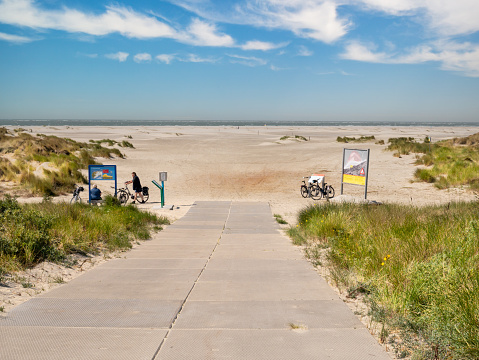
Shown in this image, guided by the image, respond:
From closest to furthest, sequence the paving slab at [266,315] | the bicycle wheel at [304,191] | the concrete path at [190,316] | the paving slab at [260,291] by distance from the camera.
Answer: the concrete path at [190,316] < the paving slab at [266,315] < the paving slab at [260,291] < the bicycle wheel at [304,191]

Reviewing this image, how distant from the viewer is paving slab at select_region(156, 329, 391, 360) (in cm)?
374

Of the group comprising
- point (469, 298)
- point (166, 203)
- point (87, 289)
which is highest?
point (469, 298)

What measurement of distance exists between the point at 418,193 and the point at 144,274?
1789 cm

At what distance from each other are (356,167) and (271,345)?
14595 millimetres

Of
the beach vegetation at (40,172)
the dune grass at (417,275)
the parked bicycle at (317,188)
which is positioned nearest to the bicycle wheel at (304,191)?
the parked bicycle at (317,188)

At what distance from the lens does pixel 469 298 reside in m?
4.23

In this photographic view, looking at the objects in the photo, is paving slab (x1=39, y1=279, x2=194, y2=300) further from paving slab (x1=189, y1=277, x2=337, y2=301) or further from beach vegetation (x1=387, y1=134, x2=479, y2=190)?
beach vegetation (x1=387, y1=134, x2=479, y2=190)

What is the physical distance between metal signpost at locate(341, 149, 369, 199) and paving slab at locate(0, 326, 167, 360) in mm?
14324

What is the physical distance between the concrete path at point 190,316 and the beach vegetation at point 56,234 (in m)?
1.08

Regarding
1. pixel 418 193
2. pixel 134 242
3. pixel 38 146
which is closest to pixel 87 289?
pixel 134 242

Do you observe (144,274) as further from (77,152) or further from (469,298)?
(77,152)

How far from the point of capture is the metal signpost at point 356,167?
1714 centimetres

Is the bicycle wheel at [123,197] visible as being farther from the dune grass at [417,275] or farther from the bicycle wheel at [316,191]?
the dune grass at [417,275]

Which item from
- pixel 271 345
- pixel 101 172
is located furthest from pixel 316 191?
pixel 271 345
